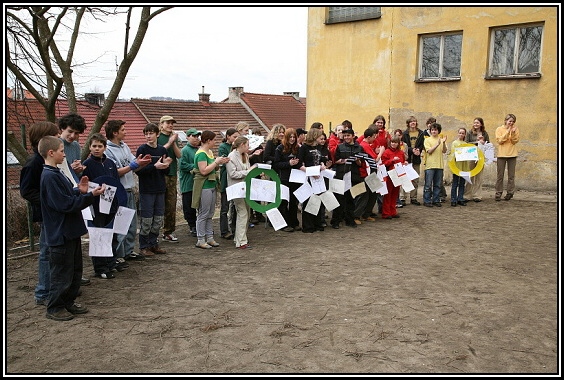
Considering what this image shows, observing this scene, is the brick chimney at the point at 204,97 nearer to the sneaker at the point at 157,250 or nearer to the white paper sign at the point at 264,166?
the white paper sign at the point at 264,166

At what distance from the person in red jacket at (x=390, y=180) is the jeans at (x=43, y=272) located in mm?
6566

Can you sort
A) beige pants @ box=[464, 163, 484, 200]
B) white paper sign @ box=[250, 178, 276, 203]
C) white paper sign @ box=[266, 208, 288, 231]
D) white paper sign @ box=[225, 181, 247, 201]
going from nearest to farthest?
white paper sign @ box=[225, 181, 247, 201]
white paper sign @ box=[250, 178, 276, 203]
white paper sign @ box=[266, 208, 288, 231]
beige pants @ box=[464, 163, 484, 200]

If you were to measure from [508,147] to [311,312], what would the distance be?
27.3 ft

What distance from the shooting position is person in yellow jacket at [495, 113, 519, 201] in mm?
11196

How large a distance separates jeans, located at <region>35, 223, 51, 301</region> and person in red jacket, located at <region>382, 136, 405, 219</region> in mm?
6566

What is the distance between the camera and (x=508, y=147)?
11.4 metres

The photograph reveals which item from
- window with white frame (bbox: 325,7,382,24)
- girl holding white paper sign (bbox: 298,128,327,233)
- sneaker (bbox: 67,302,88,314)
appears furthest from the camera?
window with white frame (bbox: 325,7,382,24)

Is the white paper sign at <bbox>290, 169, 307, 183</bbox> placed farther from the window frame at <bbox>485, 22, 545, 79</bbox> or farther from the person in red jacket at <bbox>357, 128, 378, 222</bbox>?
the window frame at <bbox>485, 22, 545, 79</bbox>

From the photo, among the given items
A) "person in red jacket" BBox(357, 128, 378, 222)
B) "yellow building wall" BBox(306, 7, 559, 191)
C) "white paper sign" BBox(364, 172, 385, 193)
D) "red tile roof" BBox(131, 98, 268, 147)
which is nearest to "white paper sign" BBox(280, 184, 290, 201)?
"person in red jacket" BBox(357, 128, 378, 222)

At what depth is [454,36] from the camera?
568 inches

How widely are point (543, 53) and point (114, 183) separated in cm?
1161

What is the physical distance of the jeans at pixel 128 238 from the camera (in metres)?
6.62

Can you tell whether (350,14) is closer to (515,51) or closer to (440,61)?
(440,61)

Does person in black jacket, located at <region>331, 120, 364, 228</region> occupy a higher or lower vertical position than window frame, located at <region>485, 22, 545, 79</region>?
lower
